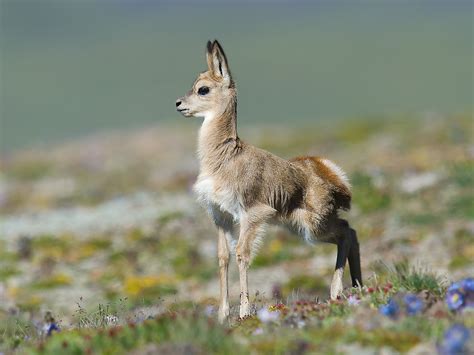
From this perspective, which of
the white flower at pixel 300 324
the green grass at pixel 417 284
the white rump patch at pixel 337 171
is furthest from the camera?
the white rump patch at pixel 337 171

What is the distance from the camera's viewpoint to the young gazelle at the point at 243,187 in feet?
38.3

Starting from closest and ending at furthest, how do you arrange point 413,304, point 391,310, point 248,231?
point 391,310 < point 413,304 < point 248,231

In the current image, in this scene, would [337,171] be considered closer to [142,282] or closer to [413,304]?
[413,304]

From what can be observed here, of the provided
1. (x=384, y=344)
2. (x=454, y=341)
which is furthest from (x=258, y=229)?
(x=454, y=341)

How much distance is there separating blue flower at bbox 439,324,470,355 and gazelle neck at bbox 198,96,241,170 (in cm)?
561

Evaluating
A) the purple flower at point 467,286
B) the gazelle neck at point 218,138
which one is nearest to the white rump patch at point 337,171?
the gazelle neck at point 218,138

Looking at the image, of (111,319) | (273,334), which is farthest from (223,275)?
(273,334)

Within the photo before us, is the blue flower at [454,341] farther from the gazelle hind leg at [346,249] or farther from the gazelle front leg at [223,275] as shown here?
the gazelle hind leg at [346,249]

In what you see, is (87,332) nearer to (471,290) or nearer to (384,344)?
(384,344)

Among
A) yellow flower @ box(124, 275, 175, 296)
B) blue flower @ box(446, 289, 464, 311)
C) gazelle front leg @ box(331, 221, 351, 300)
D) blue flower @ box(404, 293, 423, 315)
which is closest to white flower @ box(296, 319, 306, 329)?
blue flower @ box(404, 293, 423, 315)

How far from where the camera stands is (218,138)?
12.3 metres

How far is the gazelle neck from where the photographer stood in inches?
477

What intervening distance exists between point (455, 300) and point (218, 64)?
5.49m

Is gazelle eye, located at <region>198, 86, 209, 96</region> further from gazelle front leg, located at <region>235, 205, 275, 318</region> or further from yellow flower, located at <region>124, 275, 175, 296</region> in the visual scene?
yellow flower, located at <region>124, 275, 175, 296</region>
